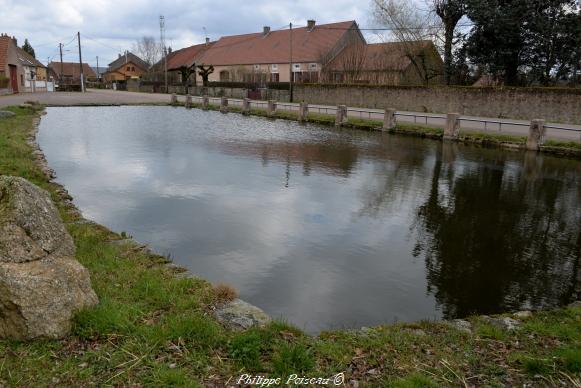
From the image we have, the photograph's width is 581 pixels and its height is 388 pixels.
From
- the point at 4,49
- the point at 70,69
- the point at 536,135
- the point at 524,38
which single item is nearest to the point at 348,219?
the point at 536,135

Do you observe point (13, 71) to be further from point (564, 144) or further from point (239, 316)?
point (239, 316)

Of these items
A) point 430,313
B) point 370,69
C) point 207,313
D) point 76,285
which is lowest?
point 430,313

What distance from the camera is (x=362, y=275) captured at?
7273mm

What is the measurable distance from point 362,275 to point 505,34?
28.2m

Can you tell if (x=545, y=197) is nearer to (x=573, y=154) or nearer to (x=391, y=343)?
(x=573, y=154)

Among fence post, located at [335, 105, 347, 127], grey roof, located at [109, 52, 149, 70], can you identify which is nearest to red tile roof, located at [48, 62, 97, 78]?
grey roof, located at [109, 52, 149, 70]

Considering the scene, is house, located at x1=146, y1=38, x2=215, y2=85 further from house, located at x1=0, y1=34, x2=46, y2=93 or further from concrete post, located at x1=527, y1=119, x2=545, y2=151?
concrete post, located at x1=527, y1=119, x2=545, y2=151

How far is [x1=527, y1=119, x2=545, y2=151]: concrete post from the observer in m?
19.0

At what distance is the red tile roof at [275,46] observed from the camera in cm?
5391

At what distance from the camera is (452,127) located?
70.8 feet

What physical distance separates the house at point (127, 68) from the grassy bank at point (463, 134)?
75751 mm

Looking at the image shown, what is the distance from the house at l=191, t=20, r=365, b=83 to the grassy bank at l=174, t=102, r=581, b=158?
2087 centimetres

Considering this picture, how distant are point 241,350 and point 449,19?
33990 mm

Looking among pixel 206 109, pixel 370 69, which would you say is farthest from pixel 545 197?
pixel 370 69
